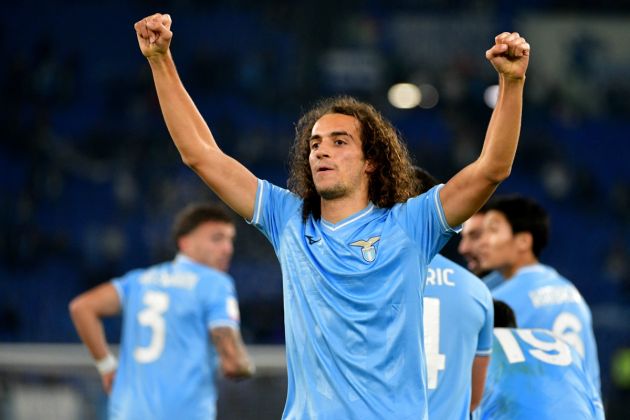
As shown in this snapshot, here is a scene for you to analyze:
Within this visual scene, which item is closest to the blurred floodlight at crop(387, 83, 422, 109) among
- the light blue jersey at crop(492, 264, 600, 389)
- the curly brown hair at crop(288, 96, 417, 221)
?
the light blue jersey at crop(492, 264, 600, 389)

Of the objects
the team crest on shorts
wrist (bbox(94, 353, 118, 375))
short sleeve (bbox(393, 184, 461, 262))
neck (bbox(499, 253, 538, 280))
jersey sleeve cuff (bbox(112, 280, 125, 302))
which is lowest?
wrist (bbox(94, 353, 118, 375))

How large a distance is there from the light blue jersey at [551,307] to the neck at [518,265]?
0.18 meters

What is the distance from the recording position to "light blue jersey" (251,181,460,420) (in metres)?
3.51

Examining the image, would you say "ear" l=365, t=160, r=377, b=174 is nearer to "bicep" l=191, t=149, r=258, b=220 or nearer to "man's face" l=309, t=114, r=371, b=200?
"man's face" l=309, t=114, r=371, b=200

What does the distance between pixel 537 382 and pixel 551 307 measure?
120cm

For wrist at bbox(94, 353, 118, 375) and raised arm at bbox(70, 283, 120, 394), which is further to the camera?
wrist at bbox(94, 353, 118, 375)

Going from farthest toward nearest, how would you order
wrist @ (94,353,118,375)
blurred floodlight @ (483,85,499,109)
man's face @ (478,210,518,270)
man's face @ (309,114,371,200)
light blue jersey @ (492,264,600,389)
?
blurred floodlight @ (483,85,499,109) < wrist @ (94,353,118,375) < man's face @ (478,210,518,270) < light blue jersey @ (492,264,600,389) < man's face @ (309,114,371,200)

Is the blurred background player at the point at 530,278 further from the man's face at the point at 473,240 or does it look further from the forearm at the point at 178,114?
the forearm at the point at 178,114

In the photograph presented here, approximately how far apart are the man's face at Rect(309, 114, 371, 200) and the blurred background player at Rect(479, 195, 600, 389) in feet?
6.64

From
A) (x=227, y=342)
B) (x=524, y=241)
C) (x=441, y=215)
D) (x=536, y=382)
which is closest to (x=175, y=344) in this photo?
(x=227, y=342)

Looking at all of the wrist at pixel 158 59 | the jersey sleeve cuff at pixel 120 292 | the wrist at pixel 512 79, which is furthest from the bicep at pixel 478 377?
the jersey sleeve cuff at pixel 120 292

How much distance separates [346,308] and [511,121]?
A: 32.3 inches

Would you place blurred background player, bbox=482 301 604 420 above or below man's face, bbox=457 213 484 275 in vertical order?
below

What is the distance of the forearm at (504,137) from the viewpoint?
Result: 3.43 meters
